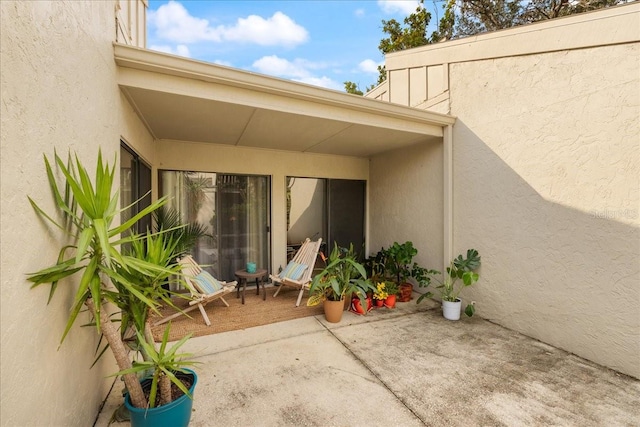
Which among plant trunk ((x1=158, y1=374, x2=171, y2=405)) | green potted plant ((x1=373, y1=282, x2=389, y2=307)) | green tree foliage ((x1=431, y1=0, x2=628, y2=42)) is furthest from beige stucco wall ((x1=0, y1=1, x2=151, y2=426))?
green tree foliage ((x1=431, y1=0, x2=628, y2=42))

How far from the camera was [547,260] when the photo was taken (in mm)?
2988

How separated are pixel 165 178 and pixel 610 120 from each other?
5.66 m

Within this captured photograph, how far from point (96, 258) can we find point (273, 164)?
3927mm

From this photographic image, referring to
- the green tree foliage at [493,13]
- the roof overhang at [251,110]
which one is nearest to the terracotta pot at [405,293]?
the roof overhang at [251,110]

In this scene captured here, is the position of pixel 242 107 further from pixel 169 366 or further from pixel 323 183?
pixel 323 183

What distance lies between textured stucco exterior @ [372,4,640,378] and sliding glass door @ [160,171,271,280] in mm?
3386

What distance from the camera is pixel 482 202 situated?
11.9ft

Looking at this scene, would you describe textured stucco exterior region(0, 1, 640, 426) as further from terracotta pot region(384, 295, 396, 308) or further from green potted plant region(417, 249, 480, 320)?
terracotta pot region(384, 295, 396, 308)

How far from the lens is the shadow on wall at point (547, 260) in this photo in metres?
2.49

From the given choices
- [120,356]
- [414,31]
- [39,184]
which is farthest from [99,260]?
[414,31]

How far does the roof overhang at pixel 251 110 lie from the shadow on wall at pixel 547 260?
1.06m

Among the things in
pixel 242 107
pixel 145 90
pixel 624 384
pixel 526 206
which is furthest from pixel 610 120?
pixel 145 90

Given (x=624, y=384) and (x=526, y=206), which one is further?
(x=526, y=206)

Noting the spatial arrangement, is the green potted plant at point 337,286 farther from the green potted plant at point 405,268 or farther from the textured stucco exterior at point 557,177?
the textured stucco exterior at point 557,177
